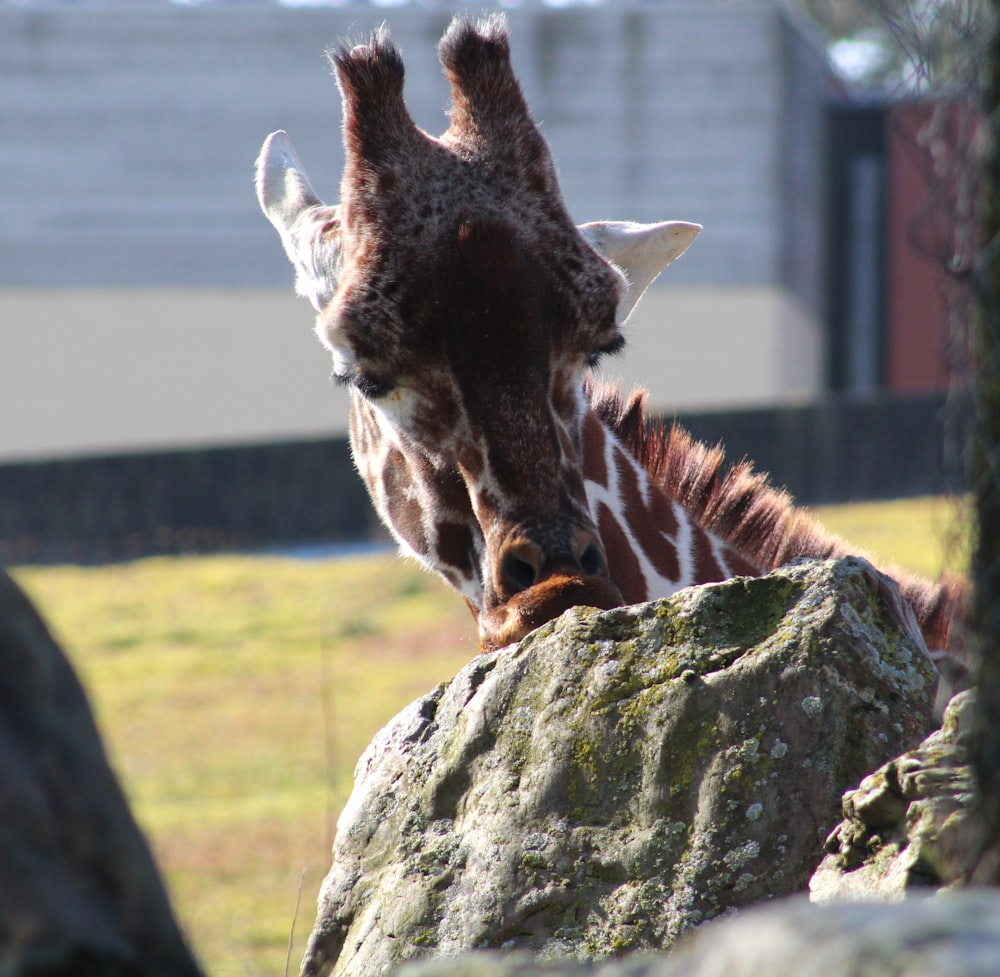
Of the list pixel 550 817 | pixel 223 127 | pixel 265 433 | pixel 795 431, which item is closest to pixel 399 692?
pixel 795 431

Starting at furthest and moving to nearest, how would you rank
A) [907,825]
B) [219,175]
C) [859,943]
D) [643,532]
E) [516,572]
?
[219,175]
[643,532]
[516,572]
[907,825]
[859,943]

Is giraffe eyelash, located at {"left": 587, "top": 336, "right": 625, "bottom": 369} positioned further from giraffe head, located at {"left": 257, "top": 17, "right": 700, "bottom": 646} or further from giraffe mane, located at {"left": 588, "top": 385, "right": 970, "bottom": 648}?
giraffe mane, located at {"left": 588, "top": 385, "right": 970, "bottom": 648}

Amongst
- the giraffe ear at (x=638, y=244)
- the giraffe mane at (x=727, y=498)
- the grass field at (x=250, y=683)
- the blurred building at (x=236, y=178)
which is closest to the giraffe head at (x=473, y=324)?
the giraffe ear at (x=638, y=244)

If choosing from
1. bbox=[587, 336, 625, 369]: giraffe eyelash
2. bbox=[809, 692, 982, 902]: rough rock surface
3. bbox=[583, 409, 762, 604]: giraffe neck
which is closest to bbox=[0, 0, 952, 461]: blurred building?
bbox=[583, 409, 762, 604]: giraffe neck

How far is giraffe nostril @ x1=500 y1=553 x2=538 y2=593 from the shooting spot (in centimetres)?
316

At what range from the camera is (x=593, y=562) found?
316 centimetres

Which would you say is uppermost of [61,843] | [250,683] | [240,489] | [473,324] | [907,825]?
[473,324]

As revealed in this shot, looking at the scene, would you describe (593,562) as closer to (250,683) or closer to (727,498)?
(727,498)

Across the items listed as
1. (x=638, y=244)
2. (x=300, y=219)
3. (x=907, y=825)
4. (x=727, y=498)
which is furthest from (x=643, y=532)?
(x=907, y=825)

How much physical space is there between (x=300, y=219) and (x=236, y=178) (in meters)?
23.0

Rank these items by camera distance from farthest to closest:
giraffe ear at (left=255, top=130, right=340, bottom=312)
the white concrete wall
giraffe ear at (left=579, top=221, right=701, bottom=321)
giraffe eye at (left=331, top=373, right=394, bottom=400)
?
the white concrete wall, giraffe ear at (left=579, top=221, right=701, bottom=321), giraffe ear at (left=255, top=130, right=340, bottom=312), giraffe eye at (left=331, top=373, right=394, bottom=400)

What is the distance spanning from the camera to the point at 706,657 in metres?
2.34

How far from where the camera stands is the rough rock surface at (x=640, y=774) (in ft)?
7.23

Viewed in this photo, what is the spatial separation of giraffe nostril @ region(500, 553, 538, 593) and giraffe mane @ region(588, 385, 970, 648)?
3.17ft
